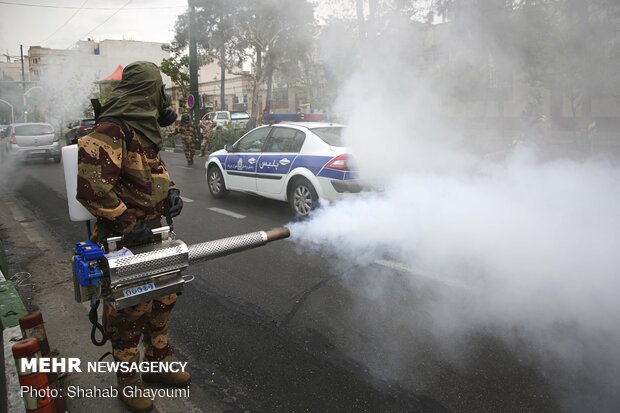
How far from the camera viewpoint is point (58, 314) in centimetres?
380

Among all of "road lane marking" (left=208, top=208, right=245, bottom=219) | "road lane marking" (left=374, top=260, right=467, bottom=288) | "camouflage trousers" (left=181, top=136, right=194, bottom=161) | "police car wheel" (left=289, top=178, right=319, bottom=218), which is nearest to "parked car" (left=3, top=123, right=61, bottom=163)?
"camouflage trousers" (left=181, top=136, right=194, bottom=161)

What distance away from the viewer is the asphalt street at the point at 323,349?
8.46 feet

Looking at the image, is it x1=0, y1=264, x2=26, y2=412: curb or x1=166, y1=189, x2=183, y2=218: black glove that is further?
x1=166, y1=189, x2=183, y2=218: black glove

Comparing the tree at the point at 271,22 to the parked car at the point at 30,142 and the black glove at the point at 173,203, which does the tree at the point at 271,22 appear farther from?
the parked car at the point at 30,142

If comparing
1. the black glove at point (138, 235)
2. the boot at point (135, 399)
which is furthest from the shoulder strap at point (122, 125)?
the boot at point (135, 399)

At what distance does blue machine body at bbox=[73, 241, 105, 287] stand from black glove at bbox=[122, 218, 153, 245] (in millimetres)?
170

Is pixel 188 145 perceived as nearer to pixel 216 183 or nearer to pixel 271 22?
pixel 216 183

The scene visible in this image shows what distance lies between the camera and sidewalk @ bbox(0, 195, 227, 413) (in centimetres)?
257

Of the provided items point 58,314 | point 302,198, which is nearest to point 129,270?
point 58,314

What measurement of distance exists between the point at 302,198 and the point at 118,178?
181 inches

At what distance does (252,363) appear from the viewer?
9.76 ft

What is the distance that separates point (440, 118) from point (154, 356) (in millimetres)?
3672

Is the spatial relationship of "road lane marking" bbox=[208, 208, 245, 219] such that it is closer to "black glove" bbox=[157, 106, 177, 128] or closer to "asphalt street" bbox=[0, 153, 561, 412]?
"asphalt street" bbox=[0, 153, 561, 412]

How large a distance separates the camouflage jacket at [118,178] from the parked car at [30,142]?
51.2 feet
